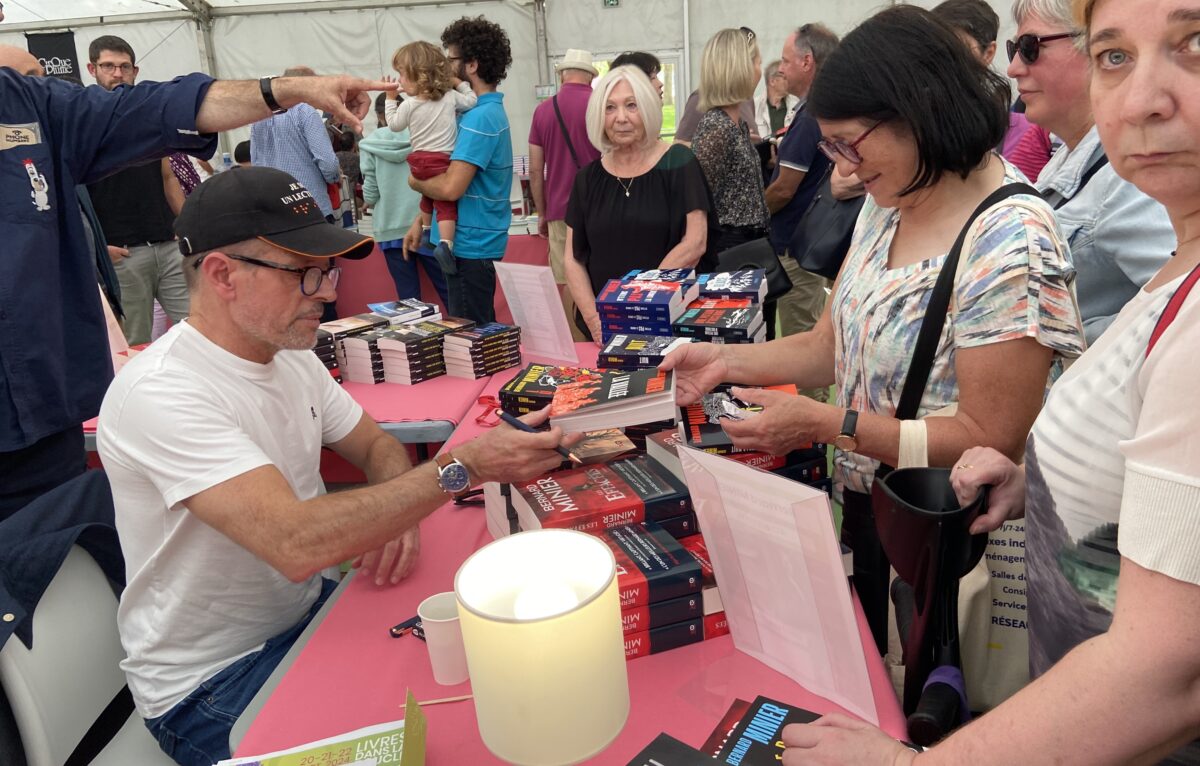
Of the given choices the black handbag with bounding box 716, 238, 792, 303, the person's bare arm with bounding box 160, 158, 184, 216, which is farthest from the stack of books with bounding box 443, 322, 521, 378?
the person's bare arm with bounding box 160, 158, 184, 216

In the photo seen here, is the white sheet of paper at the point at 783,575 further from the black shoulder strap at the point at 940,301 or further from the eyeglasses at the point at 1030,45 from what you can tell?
the eyeglasses at the point at 1030,45

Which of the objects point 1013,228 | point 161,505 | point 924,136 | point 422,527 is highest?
point 924,136

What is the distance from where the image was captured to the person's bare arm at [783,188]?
4436mm

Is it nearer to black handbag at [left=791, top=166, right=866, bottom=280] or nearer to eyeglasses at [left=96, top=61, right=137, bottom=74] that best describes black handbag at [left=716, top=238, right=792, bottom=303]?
black handbag at [left=791, top=166, right=866, bottom=280]

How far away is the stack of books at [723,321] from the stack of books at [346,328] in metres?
1.37

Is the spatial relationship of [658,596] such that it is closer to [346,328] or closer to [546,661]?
[546,661]

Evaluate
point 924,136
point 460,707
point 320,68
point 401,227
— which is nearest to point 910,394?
point 924,136

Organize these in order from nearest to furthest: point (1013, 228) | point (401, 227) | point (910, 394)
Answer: point (1013, 228) → point (910, 394) → point (401, 227)

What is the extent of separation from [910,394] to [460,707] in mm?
1038

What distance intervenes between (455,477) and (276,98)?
4.84 feet

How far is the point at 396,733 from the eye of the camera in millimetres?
1169

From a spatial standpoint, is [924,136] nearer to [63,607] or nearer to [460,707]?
[460,707]

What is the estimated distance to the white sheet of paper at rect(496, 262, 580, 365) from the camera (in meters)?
3.03

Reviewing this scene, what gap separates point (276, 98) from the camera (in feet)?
7.82
